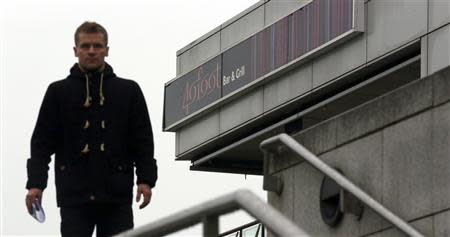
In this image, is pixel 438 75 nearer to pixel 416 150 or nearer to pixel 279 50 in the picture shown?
pixel 416 150

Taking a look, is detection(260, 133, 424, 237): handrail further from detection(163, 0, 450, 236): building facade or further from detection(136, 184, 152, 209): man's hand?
detection(136, 184, 152, 209): man's hand

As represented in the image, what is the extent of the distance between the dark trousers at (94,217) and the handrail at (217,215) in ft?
6.66

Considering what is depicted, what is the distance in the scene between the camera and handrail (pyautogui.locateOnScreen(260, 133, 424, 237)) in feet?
38.3

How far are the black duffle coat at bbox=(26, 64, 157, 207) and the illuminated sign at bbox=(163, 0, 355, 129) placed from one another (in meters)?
22.7

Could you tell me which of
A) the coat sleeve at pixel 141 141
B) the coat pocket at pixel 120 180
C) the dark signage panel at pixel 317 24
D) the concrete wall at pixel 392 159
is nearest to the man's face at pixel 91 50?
the coat sleeve at pixel 141 141

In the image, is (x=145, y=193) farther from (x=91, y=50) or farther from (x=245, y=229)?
A: (x=245, y=229)

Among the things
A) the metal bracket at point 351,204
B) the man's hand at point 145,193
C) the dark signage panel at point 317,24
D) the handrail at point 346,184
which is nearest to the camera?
the man's hand at point 145,193

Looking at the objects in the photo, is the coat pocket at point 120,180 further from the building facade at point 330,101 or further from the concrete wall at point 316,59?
the concrete wall at point 316,59

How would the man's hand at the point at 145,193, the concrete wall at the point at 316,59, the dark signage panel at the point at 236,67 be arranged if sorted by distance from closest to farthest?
the man's hand at the point at 145,193 → the concrete wall at the point at 316,59 → the dark signage panel at the point at 236,67

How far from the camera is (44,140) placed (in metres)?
9.79

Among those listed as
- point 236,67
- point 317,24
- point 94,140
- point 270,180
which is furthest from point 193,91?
point 94,140

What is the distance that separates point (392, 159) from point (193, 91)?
1207 inches

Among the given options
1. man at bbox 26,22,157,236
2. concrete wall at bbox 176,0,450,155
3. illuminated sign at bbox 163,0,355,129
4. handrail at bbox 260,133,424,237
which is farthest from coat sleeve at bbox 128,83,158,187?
illuminated sign at bbox 163,0,355,129

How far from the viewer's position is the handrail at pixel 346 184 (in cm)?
1166
